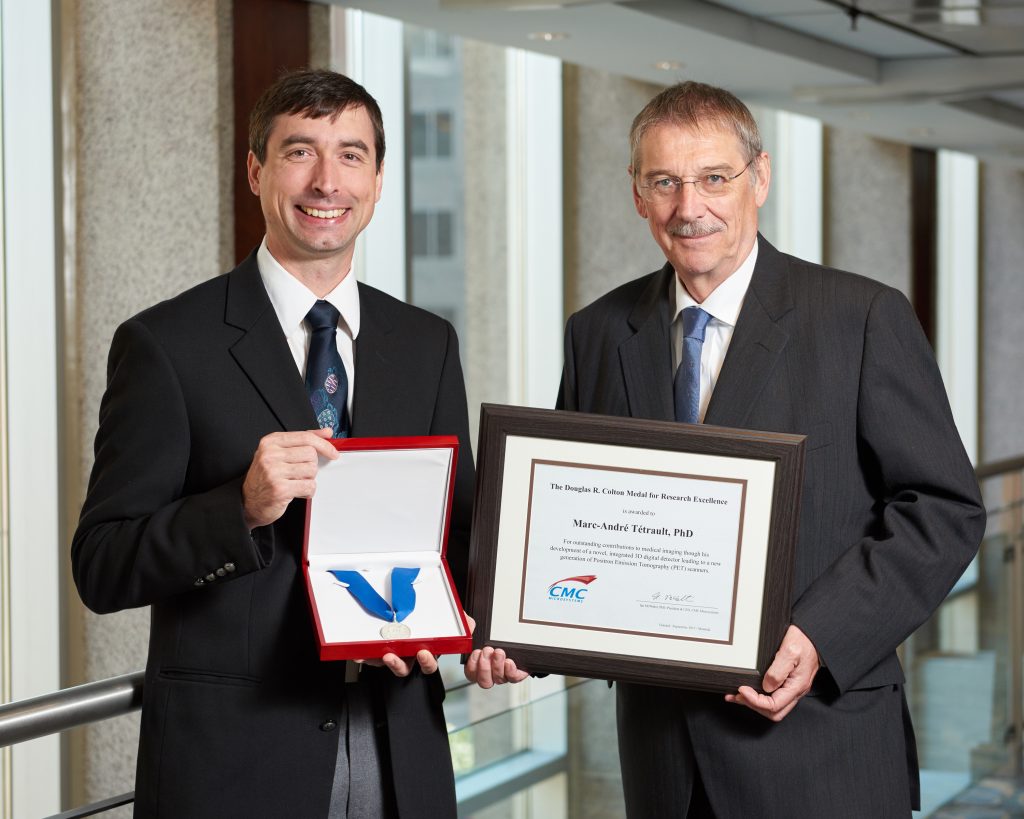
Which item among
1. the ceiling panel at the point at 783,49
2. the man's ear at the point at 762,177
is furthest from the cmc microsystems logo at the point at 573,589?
the ceiling panel at the point at 783,49

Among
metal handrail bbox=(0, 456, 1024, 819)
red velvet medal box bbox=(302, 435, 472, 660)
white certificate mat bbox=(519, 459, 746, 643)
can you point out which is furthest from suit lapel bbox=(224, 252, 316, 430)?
metal handrail bbox=(0, 456, 1024, 819)

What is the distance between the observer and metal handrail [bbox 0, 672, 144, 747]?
1911 millimetres

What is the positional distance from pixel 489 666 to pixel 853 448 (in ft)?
2.21

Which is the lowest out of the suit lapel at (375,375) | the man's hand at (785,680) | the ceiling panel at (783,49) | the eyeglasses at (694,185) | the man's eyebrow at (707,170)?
the man's hand at (785,680)

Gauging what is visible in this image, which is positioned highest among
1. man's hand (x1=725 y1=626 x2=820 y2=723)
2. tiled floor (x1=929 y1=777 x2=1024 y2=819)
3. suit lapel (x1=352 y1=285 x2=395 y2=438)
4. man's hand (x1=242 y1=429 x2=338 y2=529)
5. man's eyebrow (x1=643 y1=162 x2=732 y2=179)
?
man's eyebrow (x1=643 y1=162 x2=732 y2=179)

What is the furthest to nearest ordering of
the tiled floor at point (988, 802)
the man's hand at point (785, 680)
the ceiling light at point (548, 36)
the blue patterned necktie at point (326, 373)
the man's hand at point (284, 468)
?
the ceiling light at point (548, 36), the tiled floor at point (988, 802), the blue patterned necktie at point (326, 373), the man's hand at point (785, 680), the man's hand at point (284, 468)

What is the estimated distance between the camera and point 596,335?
2258mm

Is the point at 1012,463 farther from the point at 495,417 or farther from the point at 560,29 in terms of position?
the point at 495,417

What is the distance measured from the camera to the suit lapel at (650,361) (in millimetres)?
2123

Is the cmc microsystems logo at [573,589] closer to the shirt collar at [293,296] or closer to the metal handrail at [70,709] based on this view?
the shirt collar at [293,296]

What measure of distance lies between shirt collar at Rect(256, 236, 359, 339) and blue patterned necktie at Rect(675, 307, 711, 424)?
0.54 m

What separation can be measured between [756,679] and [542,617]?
0.34 meters

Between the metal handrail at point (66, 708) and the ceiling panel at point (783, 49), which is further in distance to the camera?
the ceiling panel at point (783, 49)

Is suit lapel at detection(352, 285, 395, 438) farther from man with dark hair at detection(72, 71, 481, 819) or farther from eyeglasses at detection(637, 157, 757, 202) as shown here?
eyeglasses at detection(637, 157, 757, 202)
